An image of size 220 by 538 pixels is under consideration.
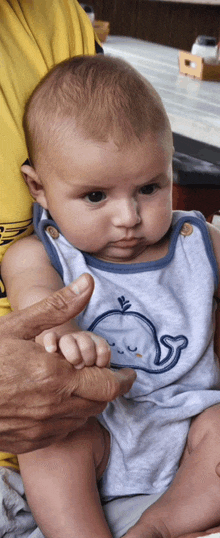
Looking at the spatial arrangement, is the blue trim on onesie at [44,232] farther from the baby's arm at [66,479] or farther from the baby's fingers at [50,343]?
the baby's fingers at [50,343]

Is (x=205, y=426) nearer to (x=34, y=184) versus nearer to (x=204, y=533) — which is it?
(x=204, y=533)

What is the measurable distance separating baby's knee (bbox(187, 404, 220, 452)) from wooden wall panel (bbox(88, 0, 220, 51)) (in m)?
6.08

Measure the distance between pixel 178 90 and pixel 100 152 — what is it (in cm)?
314

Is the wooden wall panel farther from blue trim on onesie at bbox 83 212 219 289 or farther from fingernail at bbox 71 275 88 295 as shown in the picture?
fingernail at bbox 71 275 88 295

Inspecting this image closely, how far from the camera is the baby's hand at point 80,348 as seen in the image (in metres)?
0.75

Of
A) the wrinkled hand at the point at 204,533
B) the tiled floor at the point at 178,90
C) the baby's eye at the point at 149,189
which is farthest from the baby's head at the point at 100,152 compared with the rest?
the tiled floor at the point at 178,90

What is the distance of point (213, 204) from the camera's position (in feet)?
5.54

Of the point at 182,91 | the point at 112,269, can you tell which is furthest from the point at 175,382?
the point at 182,91

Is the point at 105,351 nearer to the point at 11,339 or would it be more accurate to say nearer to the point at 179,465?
the point at 11,339

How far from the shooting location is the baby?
90 centimetres

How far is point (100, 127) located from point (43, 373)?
0.40 metres

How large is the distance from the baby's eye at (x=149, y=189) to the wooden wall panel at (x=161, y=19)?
590cm

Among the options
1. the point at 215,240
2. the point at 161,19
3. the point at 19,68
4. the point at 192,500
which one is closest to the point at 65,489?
the point at 192,500

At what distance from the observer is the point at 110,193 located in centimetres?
96
